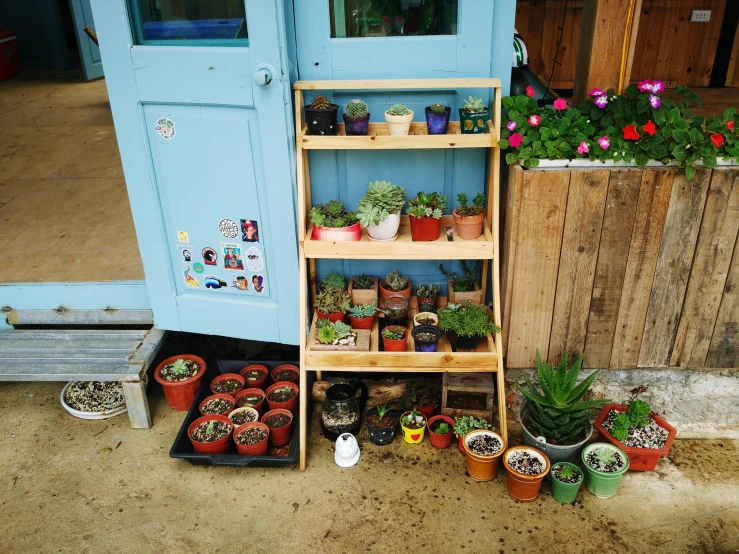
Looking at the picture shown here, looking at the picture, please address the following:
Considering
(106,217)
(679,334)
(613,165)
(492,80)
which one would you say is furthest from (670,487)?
(106,217)

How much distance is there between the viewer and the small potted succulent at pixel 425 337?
304 centimetres

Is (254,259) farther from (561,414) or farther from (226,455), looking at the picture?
(561,414)

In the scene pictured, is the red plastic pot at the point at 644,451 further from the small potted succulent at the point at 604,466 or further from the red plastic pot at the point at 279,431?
the red plastic pot at the point at 279,431

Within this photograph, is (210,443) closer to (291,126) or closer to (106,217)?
(291,126)

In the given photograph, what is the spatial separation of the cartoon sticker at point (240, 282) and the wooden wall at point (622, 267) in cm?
139

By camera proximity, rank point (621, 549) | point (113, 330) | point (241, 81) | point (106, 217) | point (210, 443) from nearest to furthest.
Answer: point (621, 549) → point (241, 81) → point (210, 443) → point (113, 330) → point (106, 217)

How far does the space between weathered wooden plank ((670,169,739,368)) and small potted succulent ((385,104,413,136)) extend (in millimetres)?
1432

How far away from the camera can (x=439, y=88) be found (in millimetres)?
2869

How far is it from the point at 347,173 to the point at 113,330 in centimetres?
178

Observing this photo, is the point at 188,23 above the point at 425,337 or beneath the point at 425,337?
above

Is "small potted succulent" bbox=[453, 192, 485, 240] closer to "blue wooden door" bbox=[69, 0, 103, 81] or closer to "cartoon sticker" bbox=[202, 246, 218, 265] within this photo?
"cartoon sticker" bbox=[202, 246, 218, 265]

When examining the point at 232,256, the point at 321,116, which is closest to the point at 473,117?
the point at 321,116

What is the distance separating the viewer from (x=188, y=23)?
2920 mm

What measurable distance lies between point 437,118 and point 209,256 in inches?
56.5
